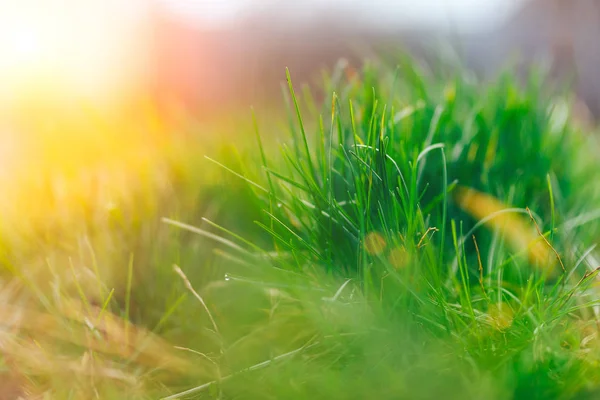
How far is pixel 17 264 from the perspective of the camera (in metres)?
0.93

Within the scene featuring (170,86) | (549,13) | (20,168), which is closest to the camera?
(20,168)

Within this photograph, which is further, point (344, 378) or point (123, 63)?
point (123, 63)

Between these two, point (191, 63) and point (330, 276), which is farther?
point (191, 63)

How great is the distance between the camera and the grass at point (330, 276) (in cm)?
66

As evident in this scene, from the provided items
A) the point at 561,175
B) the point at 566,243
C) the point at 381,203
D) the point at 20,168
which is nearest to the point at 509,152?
the point at 561,175

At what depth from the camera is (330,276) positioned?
74 cm

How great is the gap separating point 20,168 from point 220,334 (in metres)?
0.83

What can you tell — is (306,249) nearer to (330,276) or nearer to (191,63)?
(330,276)

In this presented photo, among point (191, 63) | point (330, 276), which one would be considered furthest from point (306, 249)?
point (191, 63)

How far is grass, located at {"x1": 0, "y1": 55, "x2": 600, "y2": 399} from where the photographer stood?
2.15 feet

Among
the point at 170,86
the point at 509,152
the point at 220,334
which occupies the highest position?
the point at 509,152

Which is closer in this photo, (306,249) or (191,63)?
(306,249)

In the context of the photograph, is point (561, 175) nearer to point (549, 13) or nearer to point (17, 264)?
point (17, 264)

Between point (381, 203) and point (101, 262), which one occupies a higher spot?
point (381, 203)
